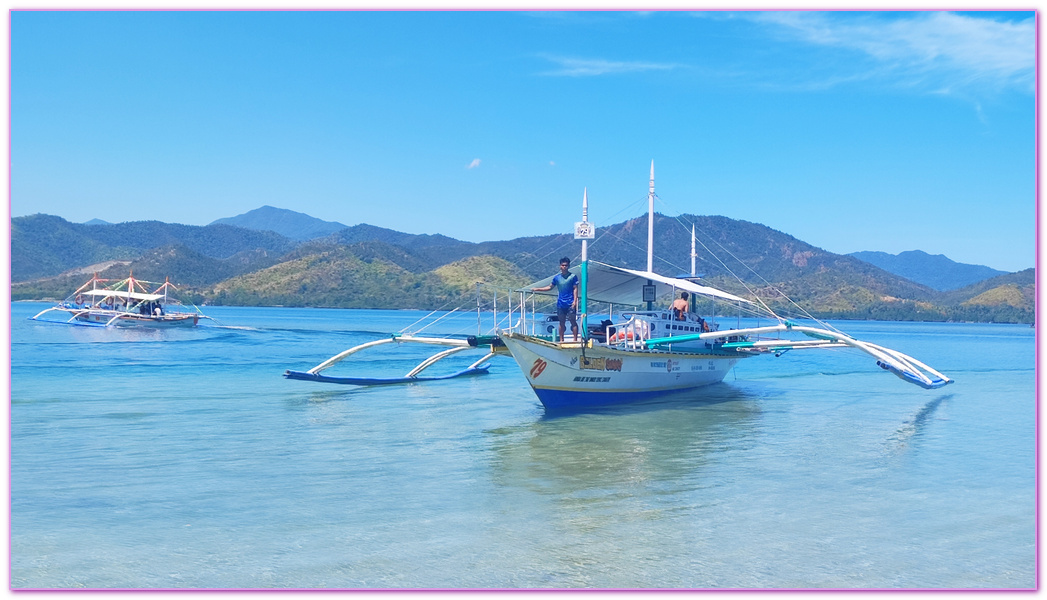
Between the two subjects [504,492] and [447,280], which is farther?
[447,280]

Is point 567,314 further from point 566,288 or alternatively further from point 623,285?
point 623,285

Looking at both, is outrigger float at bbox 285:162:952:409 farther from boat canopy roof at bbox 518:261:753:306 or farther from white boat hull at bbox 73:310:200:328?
white boat hull at bbox 73:310:200:328

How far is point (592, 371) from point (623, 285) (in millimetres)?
3295

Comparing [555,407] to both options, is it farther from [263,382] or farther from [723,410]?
[263,382]

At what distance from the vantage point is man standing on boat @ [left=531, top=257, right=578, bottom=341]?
18797 millimetres

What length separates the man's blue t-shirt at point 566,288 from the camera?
1880 cm

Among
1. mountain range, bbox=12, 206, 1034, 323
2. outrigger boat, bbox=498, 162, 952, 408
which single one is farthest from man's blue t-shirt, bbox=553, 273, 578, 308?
mountain range, bbox=12, 206, 1034, 323

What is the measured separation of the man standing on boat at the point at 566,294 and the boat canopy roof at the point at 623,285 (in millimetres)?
581

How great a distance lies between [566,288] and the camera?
1891 cm

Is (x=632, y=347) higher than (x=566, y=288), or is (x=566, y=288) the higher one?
(x=566, y=288)

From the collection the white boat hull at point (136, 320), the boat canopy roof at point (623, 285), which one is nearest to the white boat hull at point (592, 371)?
the boat canopy roof at point (623, 285)

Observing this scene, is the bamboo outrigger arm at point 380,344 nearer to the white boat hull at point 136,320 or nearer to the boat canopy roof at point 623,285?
the boat canopy roof at point 623,285

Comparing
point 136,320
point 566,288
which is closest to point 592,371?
point 566,288

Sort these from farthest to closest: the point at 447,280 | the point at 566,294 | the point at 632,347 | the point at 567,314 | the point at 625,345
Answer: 1. the point at 447,280
2. the point at 632,347
3. the point at 625,345
4. the point at 567,314
5. the point at 566,294
